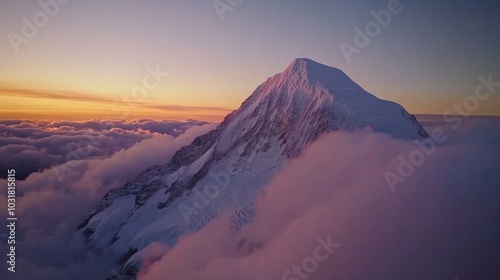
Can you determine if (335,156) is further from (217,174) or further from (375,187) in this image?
(217,174)

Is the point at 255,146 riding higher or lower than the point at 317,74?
lower

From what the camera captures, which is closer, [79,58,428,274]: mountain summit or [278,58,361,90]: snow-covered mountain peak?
[79,58,428,274]: mountain summit

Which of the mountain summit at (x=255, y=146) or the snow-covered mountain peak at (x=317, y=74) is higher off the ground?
the snow-covered mountain peak at (x=317, y=74)

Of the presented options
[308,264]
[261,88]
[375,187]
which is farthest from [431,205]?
[261,88]

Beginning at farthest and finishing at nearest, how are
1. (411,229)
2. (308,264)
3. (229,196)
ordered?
(229,196)
(308,264)
(411,229)

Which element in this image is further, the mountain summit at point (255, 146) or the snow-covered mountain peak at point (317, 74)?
the snow-covered mountain peak at point (317, 74)

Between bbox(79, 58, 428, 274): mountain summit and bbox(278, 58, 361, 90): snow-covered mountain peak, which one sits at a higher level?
bbox(278, 58, 361, 90): snow-covered mountain peak

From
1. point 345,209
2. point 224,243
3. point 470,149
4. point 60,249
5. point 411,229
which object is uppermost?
point 470,149

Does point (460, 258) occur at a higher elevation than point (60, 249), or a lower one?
higher
